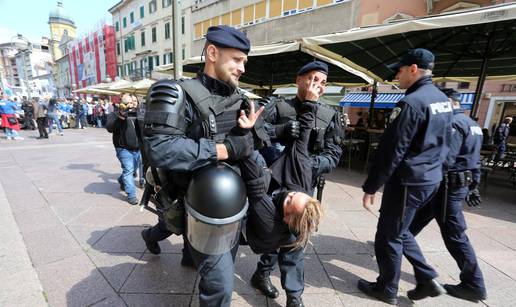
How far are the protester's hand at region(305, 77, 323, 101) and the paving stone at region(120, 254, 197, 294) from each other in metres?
1.94

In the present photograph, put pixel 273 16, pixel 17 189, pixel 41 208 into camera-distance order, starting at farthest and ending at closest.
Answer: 1. pixel 273 16
2. pixel 17 189
3. pixel 41 208

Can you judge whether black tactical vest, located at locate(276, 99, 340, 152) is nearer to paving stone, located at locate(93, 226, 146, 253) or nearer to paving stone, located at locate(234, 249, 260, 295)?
paving stone, located at locate(234, 249, 260, 295)

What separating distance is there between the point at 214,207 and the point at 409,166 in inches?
62.1

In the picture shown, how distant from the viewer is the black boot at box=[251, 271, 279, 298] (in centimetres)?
215

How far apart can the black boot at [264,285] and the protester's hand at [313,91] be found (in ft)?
5.26

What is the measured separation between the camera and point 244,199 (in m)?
1.35

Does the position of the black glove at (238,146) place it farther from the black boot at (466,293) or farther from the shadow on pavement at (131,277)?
the black boot at (466,293)

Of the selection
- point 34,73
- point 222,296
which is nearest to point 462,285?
point 222,296

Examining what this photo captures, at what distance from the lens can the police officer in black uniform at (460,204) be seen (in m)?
2.20

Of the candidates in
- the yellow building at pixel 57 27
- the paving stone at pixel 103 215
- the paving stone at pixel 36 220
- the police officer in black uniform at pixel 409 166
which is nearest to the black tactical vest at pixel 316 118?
the police officer in black uniform at pixel 409 166

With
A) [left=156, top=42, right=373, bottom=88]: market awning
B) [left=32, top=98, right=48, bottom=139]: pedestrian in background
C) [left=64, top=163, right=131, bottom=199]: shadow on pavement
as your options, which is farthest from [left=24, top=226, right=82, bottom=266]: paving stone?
[left=32, top=98, right=48, bottom=139]: pedestrian in background

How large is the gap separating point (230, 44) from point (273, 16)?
18754mm

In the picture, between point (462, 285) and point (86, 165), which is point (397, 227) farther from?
point (86, 165)

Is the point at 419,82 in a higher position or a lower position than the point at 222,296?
higher
